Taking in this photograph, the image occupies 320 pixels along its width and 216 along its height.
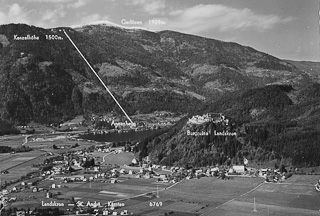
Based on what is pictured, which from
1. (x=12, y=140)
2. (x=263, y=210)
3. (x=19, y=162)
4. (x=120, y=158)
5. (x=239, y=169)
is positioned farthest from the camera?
(x=12, y=140)

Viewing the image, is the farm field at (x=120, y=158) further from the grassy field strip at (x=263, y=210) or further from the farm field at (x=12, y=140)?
the grassy field strip at (x=263, y=210)

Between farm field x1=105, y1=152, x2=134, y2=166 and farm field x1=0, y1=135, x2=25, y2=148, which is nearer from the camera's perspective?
farm field x1=105, y1=152, x2=134, y2=166

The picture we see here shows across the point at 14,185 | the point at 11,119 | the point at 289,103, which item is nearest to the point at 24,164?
the point at 14,185

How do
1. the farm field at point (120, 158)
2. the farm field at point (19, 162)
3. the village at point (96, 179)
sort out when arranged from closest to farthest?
the village at point (96, 179) < the farm field at point (19, 162) < the farm field at point (120, 158)

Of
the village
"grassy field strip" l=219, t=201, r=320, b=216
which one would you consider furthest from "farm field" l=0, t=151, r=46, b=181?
"grassy field strip" l=219, t=201, r=320, b=216

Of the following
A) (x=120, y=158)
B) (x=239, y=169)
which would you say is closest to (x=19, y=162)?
(x=120, y=158)

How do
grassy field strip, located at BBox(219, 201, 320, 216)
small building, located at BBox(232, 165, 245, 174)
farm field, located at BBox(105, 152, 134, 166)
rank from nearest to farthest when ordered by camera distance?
grassy field strip, located at BBox(219, 201, 320, 216)
small building, located at BBox(232, 165, 245, 174)
farm field, located at BBox(105, 152, 134, 166)

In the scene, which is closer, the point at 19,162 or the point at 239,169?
the point at 239,169

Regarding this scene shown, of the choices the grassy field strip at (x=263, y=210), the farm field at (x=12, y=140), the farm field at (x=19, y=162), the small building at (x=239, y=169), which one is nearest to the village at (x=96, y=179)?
the small building at (x=239, y=169)

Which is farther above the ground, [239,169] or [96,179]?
[239,169]

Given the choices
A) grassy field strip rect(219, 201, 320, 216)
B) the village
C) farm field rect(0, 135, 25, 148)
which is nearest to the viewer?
grassy field strip rect(219, 201, 320, 216)

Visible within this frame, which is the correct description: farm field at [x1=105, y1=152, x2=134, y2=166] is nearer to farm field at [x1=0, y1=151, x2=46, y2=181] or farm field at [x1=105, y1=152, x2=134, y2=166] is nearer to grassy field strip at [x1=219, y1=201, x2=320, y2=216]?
farm field at [x1=0, y1=151, x2=46, y2=181]

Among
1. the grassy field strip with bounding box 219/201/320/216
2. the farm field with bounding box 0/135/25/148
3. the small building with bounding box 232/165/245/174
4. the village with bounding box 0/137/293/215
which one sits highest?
the farm field with bounding box 0/135/25/148

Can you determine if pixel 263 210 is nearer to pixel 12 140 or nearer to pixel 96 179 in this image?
pixel 96 179
